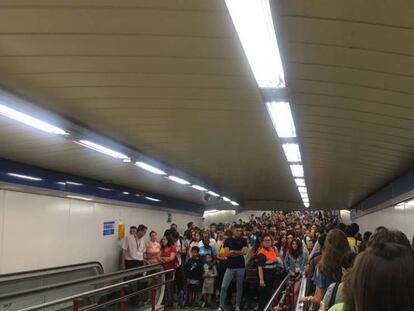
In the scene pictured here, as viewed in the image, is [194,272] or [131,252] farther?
[131,252]

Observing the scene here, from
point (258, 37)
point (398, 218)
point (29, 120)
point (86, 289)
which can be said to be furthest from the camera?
point (398, 218)

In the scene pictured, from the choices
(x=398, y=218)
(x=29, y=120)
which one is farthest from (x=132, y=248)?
(x=29, y=120)

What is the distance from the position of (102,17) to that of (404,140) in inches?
199

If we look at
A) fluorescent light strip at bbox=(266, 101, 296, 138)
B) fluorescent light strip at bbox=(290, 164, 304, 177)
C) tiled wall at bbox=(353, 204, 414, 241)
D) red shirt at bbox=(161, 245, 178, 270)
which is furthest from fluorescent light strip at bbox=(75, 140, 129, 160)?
tiled wall at bbox=(353, 204, 414, 241)

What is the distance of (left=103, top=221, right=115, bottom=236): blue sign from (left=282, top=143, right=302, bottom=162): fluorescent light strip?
4759 millimetres

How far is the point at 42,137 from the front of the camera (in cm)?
714

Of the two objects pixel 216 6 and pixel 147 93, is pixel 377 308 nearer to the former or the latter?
pixel 216 6

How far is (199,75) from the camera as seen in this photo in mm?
4766

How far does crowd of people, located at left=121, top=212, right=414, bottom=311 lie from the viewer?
1348 mm

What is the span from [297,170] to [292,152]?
9.52ft

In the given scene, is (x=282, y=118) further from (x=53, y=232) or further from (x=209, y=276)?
(x=53, y=232)

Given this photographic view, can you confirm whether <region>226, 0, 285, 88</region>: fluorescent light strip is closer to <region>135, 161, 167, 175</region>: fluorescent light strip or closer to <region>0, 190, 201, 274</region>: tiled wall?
<region>135, 161, 167, 175</region>: fluorescent light strip

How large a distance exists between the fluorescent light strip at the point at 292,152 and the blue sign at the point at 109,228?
15.6 ft

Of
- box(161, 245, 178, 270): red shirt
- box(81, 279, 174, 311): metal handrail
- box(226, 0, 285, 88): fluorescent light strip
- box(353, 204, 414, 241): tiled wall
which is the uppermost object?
box(226, 0, 285, 88): fluorescent light strip
